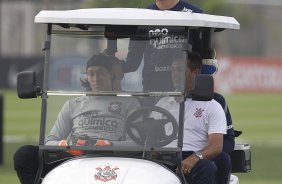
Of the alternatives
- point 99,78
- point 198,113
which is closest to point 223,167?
point 198,113

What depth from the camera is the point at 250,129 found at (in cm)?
2772

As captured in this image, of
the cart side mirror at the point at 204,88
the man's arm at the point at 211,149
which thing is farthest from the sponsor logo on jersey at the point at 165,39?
the man's arm at the point at 211,149

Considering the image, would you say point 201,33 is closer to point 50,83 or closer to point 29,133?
point 50,83

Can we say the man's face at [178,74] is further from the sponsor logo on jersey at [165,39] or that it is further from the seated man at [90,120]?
the seated man at [90,120]

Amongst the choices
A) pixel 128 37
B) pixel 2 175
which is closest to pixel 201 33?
pixel 128 37

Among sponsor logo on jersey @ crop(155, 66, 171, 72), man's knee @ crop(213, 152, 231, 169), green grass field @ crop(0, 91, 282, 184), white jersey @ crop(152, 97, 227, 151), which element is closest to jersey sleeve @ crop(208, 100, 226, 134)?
white jersey @ crop(152, 97, 227, 151)

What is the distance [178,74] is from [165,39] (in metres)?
0.25

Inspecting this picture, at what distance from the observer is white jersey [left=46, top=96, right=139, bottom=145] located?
7762 mm

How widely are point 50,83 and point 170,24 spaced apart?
951mm

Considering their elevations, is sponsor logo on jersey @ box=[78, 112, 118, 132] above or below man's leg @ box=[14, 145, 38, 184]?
above

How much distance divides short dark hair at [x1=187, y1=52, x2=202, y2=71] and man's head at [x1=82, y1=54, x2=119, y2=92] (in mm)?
508

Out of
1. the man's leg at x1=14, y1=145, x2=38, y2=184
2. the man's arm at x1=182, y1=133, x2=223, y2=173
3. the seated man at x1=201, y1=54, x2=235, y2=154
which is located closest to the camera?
the man's arm at x1=182, y1=133, x2=223, y2=173

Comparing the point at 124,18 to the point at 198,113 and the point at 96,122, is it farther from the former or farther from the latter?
the point at 198,113

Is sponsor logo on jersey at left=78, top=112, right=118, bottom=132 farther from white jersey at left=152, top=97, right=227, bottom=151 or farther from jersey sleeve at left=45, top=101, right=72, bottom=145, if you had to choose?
white jersey at left=152, top=97, right=227, bottom=151
